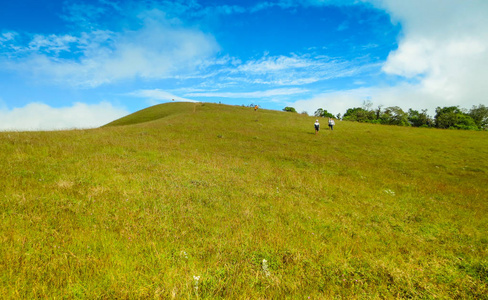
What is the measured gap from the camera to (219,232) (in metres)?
5.86

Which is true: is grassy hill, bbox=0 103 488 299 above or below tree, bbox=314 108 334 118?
below

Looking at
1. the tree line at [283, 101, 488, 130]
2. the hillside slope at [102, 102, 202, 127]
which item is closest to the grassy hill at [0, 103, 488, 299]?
the hillside slope at [102, 102, 202, 127]

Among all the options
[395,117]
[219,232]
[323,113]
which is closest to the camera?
[219,232]

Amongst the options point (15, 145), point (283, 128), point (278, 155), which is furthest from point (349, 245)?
point (283, 128)

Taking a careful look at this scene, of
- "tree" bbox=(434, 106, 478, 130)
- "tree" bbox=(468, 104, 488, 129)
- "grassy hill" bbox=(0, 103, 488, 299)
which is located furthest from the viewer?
"tree" bbox=(468, 104, 488, 129)

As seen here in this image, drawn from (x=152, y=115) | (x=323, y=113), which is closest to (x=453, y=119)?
(x=323, y=113)

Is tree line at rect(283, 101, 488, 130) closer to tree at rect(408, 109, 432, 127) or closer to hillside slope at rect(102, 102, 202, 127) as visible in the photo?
tree at rect(408, 109, 432, 127)

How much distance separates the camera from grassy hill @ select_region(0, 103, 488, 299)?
389cm

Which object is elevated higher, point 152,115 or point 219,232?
point 152,115

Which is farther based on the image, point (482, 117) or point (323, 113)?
point (323, 113)

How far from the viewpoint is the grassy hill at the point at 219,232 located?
389cm

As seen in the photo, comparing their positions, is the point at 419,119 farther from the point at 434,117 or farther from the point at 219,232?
the point at 219,232

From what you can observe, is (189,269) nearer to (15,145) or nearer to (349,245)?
(349,245)

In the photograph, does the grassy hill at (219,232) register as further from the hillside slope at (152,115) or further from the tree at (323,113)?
the tree at (323,113)
